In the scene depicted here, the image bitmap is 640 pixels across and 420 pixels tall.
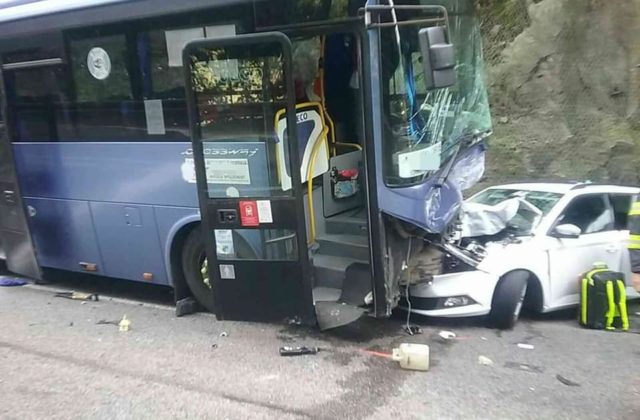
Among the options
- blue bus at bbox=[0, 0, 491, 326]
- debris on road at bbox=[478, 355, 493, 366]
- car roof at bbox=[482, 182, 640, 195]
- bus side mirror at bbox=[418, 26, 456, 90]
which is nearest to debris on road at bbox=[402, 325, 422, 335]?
blue bus at bbox=[0, 0, 491, 326]

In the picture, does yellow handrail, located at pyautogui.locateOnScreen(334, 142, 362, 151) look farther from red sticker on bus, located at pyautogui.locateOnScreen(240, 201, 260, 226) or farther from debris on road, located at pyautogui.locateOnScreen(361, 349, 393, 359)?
debris on road, located at pyautogui.locateOnScreen(361, 349, 393, 359)

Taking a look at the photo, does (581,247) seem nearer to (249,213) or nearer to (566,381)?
(566,381)

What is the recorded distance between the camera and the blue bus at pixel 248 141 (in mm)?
4746

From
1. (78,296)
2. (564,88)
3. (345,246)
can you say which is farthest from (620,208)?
(78,296)

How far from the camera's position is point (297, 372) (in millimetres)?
4656

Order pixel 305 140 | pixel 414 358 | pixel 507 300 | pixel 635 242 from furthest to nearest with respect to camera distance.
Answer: pixel 635 242 → pixel 507 300 → pixel 305 140 → pixel 414 358

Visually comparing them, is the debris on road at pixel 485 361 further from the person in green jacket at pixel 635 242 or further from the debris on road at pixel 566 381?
the person in green jacket at pixel 635 242

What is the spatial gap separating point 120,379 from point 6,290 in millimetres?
3599

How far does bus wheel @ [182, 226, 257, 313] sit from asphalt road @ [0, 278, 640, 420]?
0.24 meters

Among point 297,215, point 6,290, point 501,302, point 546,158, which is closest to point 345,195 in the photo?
point 297,215

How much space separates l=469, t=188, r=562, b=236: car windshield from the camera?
6266mm

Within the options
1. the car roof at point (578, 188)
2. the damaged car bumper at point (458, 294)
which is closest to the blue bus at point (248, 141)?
the damaged car bumper at point (458, 294)

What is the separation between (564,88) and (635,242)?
434cm

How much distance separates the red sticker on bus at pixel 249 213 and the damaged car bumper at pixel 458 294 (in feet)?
5.62
